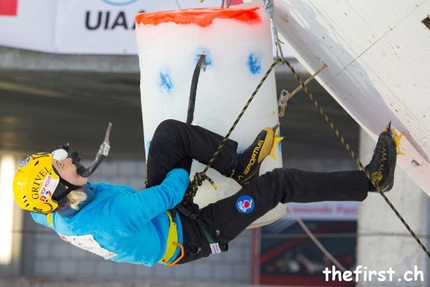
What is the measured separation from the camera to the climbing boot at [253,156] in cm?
418

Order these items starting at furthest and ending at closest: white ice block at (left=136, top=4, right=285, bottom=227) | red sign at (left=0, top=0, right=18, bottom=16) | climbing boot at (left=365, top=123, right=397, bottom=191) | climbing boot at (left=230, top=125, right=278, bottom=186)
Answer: red sign at (left=0, top=0, right=18, bottom=16), white ice block at (left=136, top=4, right=285, bottom=227), climbing boot at (left=230, top=125, right=278, bottom=186), climbing boot at (left=365, top=123, right=397, bottom=191)

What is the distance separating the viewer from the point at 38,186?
12.3 ft

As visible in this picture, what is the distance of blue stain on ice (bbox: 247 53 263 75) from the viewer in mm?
4348

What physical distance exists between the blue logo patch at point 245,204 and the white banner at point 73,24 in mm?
2370

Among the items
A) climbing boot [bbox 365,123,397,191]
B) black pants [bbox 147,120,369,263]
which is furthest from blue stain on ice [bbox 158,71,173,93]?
climbing boot [bbox 365,123,397,191]

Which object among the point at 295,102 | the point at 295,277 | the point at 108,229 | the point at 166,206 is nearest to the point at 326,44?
the point at 166,206

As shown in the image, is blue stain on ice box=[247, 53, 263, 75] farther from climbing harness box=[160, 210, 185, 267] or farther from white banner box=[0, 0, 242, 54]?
white banner box=[0, 0, 242, 54]

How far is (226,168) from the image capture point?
4168 millimetres

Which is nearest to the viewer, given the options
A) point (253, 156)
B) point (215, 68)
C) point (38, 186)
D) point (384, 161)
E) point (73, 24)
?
point (38, 186)

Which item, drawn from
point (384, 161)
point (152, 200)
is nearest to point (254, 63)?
point (384, 161)

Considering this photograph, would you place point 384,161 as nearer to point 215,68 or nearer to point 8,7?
point 215,68

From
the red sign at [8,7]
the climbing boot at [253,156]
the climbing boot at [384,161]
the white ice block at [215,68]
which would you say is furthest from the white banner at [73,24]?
the climbing boot at [384,161]

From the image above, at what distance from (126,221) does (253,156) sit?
70cm

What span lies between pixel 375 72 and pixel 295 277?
8792mm
